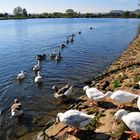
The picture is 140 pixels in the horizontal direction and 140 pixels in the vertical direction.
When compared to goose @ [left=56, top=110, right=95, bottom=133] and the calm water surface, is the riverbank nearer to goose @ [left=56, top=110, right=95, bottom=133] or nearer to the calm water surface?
goose @ [left=56, top=110, right=95, bottom=133]

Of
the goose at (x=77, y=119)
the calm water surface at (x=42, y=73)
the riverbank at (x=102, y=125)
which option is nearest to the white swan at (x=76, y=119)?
the goose at (x=77, y=119)

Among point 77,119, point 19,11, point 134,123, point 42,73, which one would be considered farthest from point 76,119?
point 19,11

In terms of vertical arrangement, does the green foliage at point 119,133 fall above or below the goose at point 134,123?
below

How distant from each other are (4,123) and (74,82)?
26.0ft

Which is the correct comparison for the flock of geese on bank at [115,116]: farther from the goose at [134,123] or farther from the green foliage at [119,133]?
the green foliage at [119,133]

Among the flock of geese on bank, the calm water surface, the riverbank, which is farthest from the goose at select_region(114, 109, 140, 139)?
the calm water surface

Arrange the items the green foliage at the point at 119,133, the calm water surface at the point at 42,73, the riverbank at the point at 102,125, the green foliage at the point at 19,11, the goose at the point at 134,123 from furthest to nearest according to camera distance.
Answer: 1. the green foliage at the point at 19,11
2. the calm water surface at the point at 42,73
3. the riverbank at the point at 102,125
4. the green foliage at the point at 119,133
5. the goose at the point at 134,123

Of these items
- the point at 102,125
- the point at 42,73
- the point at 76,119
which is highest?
the point at 76,119

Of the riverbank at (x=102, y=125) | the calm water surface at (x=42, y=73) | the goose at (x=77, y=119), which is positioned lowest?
the calm water surface at (x=42, y=73)

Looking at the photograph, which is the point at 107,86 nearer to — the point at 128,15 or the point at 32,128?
the point at 32,128

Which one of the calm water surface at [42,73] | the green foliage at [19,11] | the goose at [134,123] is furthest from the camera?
the green foliage at [19,11]

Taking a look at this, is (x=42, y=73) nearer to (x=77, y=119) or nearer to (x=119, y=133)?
(x=77, y=119)

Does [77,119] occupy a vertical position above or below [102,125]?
above

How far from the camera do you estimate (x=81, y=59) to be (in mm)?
32094
